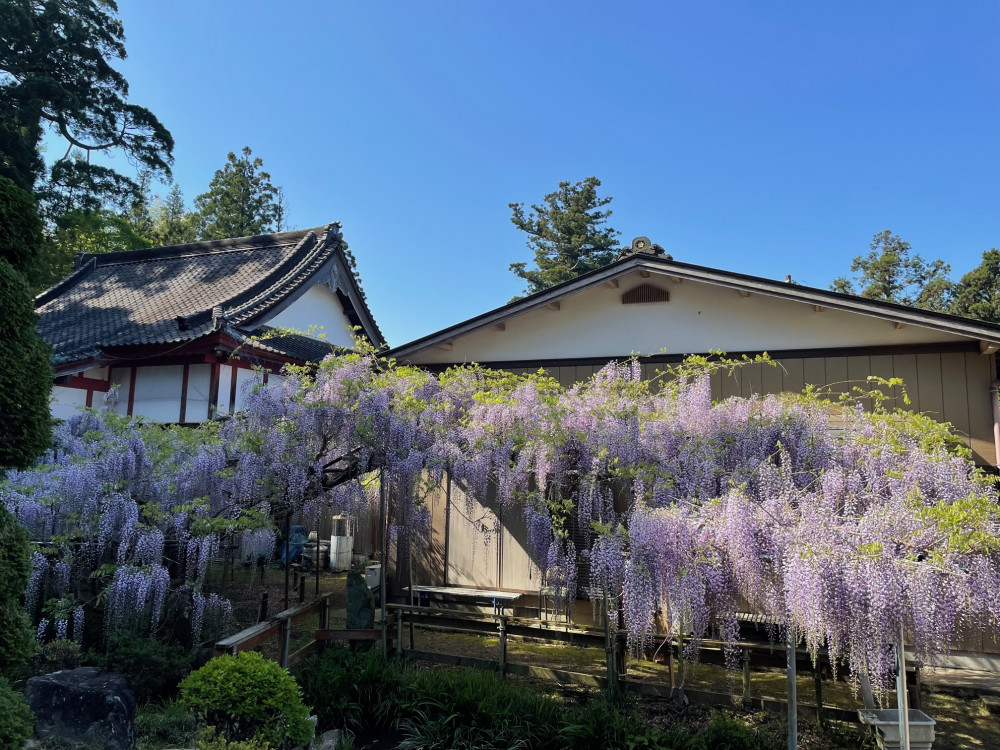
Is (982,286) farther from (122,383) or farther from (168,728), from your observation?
(168,728)

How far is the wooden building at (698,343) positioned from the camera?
7.01m

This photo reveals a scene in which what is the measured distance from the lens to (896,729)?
4.33 meters

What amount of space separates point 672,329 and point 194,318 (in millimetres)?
8014

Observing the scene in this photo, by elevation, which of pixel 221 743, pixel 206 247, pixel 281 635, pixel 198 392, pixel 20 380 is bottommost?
pixel 221 743

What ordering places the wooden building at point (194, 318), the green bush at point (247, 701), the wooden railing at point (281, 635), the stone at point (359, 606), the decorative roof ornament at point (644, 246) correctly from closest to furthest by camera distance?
the green bush at point (247, 701), the wooden railing at point (281, 635), the stone at point (359, 606), the decorative roof ornament at point (644, 246), the wooden building at point (194, 318)

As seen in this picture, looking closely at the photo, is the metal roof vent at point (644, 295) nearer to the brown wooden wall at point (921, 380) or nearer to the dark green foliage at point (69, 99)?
the brown wooden wall at point (921, 380)

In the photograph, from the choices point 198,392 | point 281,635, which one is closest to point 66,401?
point 198,392

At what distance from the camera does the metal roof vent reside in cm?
838

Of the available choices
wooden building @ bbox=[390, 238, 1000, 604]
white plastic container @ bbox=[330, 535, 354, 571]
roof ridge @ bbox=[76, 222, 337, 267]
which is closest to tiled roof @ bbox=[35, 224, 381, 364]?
roof ridge @ bbox=[76, 222, 337, 267]

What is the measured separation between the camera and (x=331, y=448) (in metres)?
6.78

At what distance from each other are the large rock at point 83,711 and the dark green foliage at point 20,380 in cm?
185

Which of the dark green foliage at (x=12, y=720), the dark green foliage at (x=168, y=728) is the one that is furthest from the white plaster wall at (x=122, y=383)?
Result: the dark green foliage at (x=12, y=720)

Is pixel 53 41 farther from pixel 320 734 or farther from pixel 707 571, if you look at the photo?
pixel 707 571

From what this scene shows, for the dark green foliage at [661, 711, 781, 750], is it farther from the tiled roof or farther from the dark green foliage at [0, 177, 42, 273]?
the tiled roof
